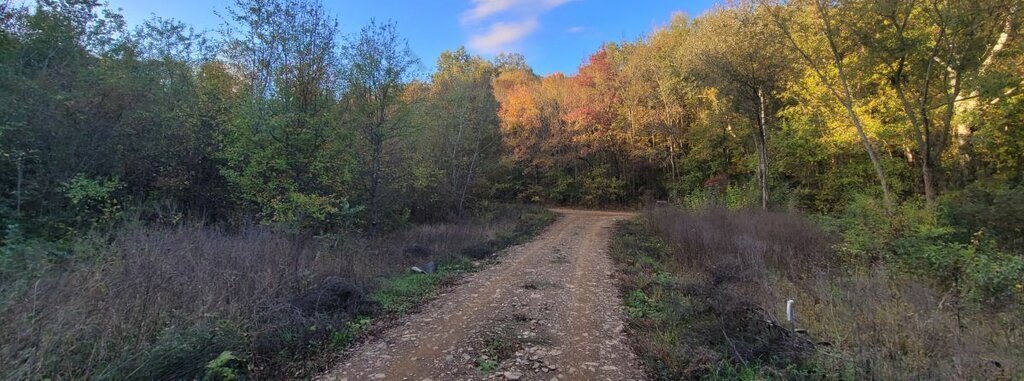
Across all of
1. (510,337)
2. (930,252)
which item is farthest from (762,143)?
(510,337)

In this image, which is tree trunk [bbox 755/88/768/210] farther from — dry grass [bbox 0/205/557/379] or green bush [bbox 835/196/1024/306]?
dry grass [bbox 0/205/557/379]

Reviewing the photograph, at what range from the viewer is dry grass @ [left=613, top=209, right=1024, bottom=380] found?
3467mm

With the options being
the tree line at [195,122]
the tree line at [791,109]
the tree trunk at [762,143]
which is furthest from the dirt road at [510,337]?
the tree trunk at [762,143]

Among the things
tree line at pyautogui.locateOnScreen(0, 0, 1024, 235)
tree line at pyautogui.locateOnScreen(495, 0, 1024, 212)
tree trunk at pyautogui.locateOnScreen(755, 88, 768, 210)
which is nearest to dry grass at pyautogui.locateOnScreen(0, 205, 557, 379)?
tree line at pyautogui.locateOnScreen(0, 0, 1024, 235)

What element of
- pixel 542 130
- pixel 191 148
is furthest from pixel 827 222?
pixel 542 130

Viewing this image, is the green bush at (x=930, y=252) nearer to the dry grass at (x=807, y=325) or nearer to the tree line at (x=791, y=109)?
the dry grass at (x=807, y=325)

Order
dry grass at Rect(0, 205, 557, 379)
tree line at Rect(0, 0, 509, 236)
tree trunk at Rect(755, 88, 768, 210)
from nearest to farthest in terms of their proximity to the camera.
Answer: dry grass at Rect(0, 205, 557, 379)
tree line at Rect(0, 0, 509, 236)
tree trunk at Rect(755, 88, 768, 210)

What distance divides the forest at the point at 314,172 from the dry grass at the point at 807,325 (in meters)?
0.13

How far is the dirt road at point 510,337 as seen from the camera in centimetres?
421

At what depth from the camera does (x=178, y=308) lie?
4.32 metres

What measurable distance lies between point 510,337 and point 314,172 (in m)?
6.75

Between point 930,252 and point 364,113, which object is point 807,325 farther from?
point 364,113

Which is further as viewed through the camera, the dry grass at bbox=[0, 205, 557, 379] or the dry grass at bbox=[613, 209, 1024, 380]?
the dry grass at bbox=[613, 209, 1024, 380]

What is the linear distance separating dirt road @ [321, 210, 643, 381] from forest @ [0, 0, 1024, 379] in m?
0.65
